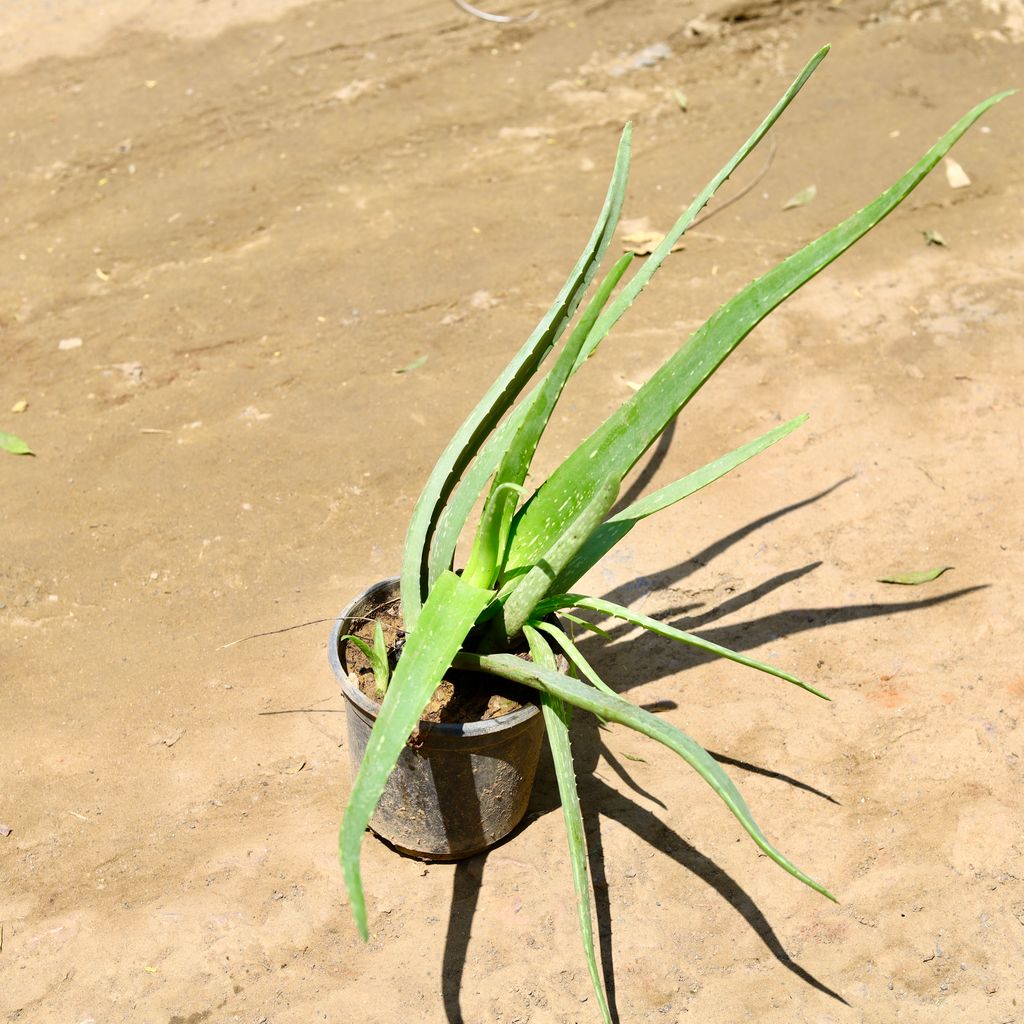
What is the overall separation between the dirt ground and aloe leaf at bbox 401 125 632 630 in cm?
57

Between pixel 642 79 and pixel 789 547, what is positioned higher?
pixel 642 79

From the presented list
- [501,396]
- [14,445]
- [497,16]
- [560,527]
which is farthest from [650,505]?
[497,16]

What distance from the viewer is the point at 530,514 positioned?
6.04 feet

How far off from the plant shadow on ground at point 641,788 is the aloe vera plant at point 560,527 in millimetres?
338

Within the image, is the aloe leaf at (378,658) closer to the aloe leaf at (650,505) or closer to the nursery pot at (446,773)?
the nursery pot at (446,773)

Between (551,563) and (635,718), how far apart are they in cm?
31

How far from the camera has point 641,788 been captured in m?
2.22

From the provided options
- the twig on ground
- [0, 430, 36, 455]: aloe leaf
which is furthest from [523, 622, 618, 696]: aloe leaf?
the twig on ground

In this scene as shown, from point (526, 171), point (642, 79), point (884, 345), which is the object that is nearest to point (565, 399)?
point (884, 345)

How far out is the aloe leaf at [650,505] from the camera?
1.89 metres

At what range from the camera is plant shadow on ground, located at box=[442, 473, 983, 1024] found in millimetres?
1981

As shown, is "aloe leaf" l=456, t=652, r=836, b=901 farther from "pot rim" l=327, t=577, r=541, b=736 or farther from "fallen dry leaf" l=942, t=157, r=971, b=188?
"fallen dry leaf" l=942, t=157, r=971, b=188

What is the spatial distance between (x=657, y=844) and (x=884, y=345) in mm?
1831

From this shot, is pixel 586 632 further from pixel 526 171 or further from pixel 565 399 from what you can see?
pixel 526 171
